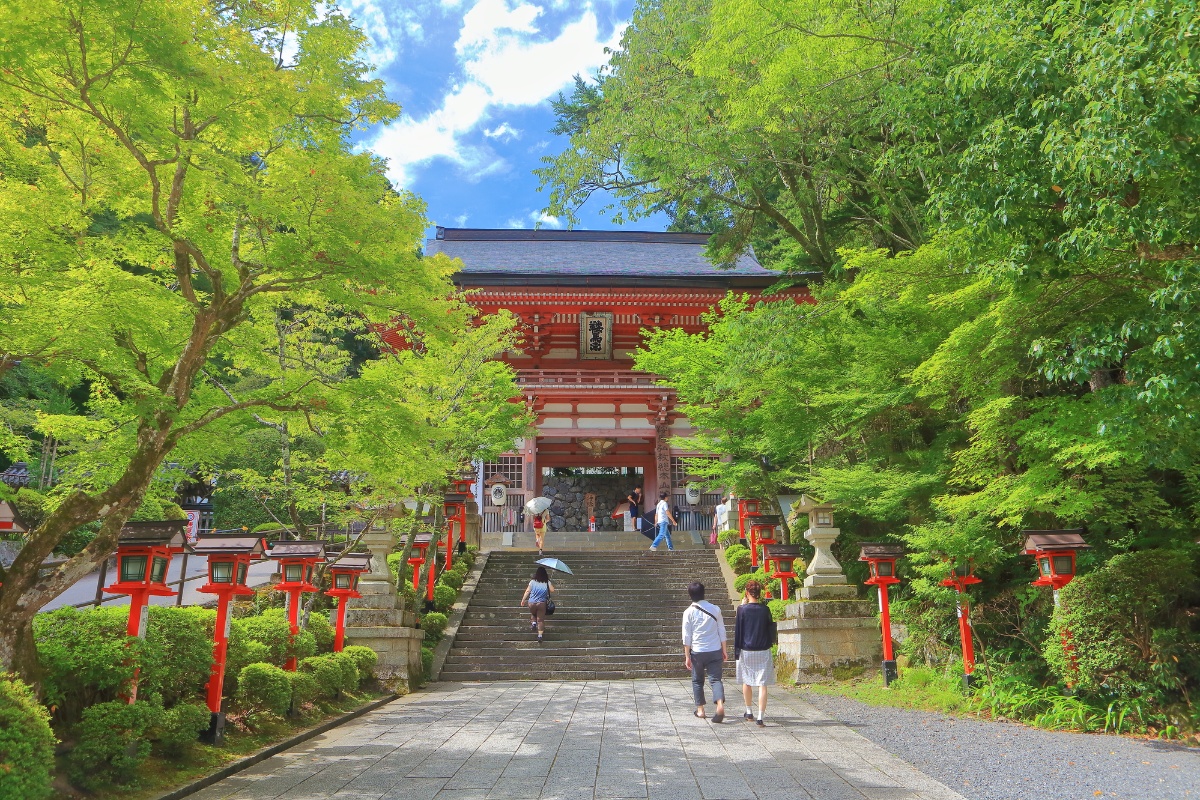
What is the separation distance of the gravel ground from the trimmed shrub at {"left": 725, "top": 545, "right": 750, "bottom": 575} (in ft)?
24.5

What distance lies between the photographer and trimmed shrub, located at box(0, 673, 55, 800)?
357cm

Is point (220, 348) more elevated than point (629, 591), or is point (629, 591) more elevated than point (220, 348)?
point (220, 348)

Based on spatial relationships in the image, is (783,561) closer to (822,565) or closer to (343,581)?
(822,565)

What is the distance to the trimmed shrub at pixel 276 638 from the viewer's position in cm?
757

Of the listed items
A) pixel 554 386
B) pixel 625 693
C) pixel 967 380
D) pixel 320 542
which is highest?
pixel 554 386

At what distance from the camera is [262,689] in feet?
22.0

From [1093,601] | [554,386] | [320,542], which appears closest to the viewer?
[1093,601]

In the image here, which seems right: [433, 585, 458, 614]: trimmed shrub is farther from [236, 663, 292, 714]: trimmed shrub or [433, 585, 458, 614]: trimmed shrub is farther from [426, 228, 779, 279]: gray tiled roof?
[426, 228, 779, 279]: gray tiled roof

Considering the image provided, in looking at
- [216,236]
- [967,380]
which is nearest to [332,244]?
[216,236]

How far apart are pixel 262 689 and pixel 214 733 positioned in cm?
71

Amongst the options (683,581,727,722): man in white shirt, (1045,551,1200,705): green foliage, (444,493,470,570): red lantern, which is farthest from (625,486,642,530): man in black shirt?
(1045,551,1200,705): green foliage

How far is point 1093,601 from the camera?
6836 mm

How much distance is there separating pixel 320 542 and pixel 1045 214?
8.02 metres

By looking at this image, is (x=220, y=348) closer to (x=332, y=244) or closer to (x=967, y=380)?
(x=332, y=244)
